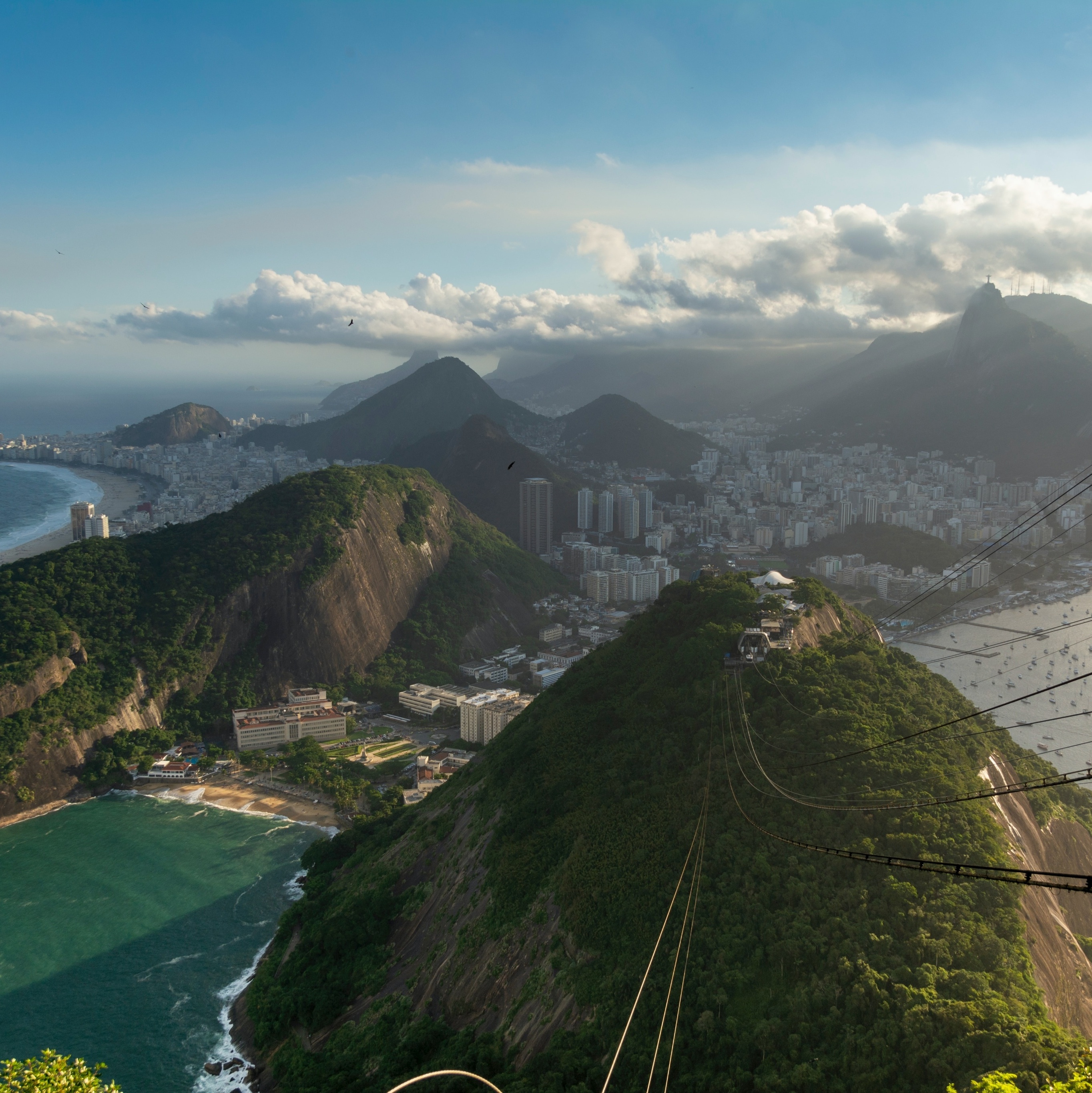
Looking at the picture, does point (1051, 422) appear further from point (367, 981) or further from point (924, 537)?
point (367, 981)

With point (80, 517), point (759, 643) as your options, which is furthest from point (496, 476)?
point (759, 643)

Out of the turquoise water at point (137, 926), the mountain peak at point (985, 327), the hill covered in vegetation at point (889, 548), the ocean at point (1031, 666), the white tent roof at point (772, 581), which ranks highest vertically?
the mountain peak at point (985, 327)

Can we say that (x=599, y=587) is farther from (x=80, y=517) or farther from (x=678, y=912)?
(x=678, y=912)

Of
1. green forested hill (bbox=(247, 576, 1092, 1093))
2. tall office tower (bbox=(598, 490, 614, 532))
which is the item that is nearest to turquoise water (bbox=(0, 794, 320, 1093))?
green forested hill (bbox=(247, 576, 1092, 1093))

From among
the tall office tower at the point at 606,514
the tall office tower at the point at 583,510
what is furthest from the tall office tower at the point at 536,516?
the tall office tower at the point at 606,514

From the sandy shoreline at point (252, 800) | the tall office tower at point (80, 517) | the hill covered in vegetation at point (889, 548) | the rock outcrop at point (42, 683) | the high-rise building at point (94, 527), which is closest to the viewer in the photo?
the sandy shoreline at point (252, 800)

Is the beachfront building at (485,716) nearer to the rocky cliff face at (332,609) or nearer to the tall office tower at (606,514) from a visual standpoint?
the rocky cliff face at (332,609)

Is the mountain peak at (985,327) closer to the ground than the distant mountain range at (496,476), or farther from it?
farther from it

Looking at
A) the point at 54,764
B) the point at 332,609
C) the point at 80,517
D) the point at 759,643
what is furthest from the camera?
the point at 80,517
